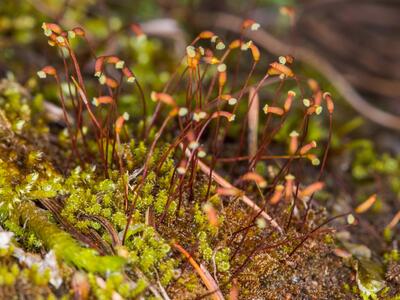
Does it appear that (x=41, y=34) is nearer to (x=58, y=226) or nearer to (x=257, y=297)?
(x=58, y=226)

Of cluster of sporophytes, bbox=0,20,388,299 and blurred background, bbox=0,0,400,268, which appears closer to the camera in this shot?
cluster of sporophytes, bbox=0,20,388,299

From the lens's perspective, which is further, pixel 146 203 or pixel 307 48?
pixel 307 48

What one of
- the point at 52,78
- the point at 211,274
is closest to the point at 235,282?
the point at 211,274

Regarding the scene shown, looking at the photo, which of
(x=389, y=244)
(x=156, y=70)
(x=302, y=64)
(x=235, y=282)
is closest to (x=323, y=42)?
(x=302, y=64)

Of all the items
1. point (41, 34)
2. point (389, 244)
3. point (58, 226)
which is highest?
point (41, 34)

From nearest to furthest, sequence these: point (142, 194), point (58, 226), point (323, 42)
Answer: point (58, 226) → point (142, 194) → point (323, 42)

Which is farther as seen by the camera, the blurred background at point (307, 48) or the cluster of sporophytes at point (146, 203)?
the blurred background at point (307, 48)

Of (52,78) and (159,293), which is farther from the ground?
(52,78)

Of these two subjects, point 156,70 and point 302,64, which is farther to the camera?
point 302,64

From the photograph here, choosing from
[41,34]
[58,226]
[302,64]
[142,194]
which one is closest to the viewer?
[58,226]
